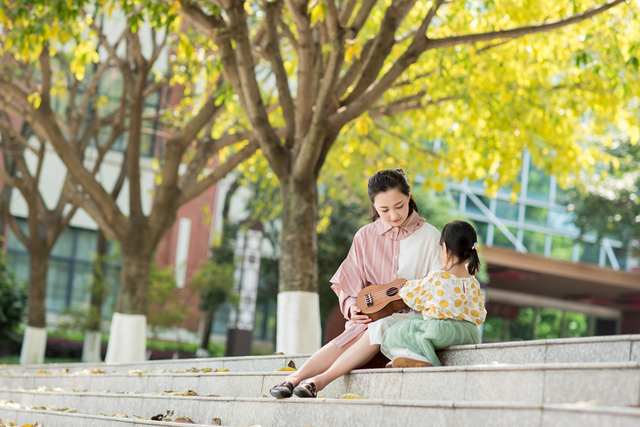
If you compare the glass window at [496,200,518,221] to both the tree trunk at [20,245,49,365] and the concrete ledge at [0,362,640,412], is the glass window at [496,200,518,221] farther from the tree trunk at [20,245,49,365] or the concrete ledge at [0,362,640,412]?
the concrete ledge at [0,362,640,412]

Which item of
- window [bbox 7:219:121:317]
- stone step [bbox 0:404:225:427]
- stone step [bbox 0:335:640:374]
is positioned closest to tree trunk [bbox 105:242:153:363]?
stone step [bbox 0:404:225:427]

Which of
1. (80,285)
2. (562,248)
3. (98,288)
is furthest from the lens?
(562,248)

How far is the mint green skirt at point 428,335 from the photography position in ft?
13.2

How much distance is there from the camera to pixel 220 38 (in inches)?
279

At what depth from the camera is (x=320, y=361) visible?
4.29 metres

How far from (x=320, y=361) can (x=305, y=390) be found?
0.35 meters

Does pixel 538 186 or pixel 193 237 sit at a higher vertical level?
pixel 538 186

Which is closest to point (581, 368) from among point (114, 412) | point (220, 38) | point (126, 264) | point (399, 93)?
point (114, 412)

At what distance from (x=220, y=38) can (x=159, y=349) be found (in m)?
13.4

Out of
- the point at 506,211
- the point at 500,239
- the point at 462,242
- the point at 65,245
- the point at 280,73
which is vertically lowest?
the point at 65,245

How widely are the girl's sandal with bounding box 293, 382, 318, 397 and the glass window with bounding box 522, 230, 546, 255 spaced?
2092 centimetres

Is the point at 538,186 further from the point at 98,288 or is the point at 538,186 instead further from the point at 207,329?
the point at 98,288

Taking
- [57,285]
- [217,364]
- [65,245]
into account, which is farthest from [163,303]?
[217,364]

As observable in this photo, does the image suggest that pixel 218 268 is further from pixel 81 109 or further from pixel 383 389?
pixel 383 389
